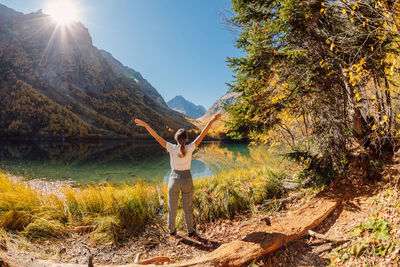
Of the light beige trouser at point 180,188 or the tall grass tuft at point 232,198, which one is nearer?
the light beige trouser at point 180,188

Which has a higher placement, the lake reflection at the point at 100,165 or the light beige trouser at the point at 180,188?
the light beige trouser at the point at 180,188

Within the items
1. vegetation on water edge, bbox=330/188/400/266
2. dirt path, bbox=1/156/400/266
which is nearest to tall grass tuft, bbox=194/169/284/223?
dirt path, bbox=1/156/400/266

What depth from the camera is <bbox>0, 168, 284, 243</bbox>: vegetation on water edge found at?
3479mm

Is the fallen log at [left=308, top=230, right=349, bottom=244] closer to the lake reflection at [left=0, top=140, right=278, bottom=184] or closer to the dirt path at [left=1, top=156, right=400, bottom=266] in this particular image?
the dirt path at [left=1, top=156, right=400, bottom=266]

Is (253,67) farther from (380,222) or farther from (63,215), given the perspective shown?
(63,215)

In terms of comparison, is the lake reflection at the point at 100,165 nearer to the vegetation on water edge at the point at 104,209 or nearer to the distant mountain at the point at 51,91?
the vegetation on water edge at the point at 104,209

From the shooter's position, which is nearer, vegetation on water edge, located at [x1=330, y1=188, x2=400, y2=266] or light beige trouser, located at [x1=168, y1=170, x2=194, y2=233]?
vegetation on water edge, located at [x1=330, y1=188, x2=400, y2=266]

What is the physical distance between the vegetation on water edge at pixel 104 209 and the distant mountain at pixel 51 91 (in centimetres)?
4957

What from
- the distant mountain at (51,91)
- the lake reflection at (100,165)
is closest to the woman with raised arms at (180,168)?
the lake reflection at (100,165)

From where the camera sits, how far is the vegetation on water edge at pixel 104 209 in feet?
11.4

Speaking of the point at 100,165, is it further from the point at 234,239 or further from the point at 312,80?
the point at 312,80

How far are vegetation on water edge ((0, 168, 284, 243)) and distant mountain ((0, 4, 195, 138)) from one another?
163 feet

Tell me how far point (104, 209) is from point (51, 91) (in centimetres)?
7740

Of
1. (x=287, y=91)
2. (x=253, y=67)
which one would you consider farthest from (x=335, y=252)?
(x=253, y=67)
